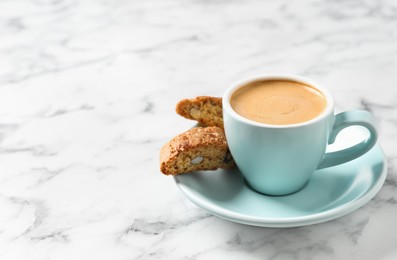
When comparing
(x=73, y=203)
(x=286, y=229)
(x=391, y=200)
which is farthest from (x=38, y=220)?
(x=391, y=200)

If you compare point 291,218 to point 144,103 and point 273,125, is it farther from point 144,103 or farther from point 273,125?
point 144,103

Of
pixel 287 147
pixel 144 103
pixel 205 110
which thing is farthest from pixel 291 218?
pixel 144 103

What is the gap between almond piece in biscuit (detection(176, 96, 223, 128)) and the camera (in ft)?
3.18

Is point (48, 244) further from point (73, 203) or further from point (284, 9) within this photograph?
point (284, 9)

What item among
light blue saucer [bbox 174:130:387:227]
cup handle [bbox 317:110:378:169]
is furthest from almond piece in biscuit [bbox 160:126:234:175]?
cup handle [bbox 317:110:378:169]

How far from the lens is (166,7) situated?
1.59 m

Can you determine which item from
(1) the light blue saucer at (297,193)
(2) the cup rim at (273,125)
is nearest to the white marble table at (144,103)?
(1) the light blue saucer at (297,193)

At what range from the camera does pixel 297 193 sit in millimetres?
913

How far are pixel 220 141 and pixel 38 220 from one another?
283mm

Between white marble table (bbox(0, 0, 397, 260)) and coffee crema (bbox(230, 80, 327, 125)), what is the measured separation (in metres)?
0.15

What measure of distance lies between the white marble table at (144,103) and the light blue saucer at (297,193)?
34mm

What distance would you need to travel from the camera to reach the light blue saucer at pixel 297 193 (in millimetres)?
832

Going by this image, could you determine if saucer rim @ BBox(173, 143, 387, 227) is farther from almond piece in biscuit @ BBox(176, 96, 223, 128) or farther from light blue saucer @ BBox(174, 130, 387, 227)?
almond piece in biscuit @ BBox(176, 96, 223, 128)

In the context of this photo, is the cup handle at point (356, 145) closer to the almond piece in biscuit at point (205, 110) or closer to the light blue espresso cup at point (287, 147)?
the light blue espresso cup at point (287, 147)
